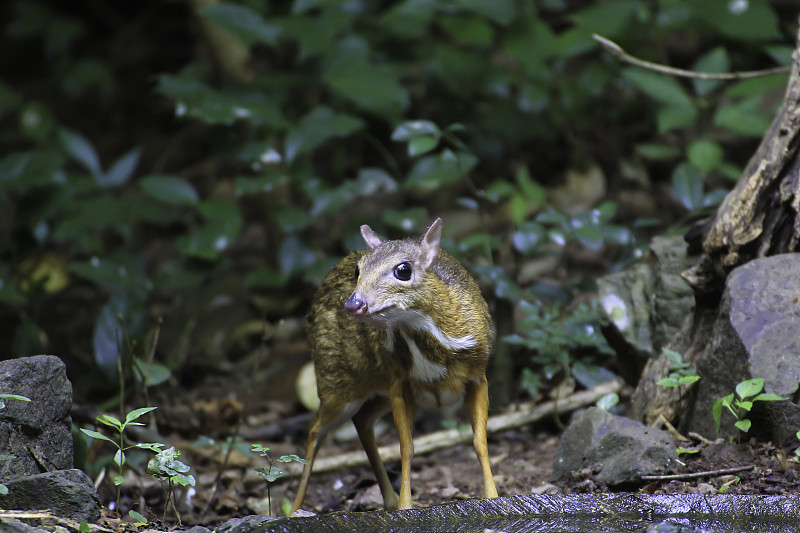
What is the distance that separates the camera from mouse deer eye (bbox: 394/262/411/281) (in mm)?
4168

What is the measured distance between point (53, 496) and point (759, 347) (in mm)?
3258

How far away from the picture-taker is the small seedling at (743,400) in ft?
12.9

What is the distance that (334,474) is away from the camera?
19.5ft

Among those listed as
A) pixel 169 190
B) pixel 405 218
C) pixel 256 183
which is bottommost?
pixel 169 190

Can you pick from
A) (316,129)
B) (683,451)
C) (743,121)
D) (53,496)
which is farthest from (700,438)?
(316,129)

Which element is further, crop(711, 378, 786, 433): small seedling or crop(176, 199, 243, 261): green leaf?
crop(176, 199, 243, 261): green leaf

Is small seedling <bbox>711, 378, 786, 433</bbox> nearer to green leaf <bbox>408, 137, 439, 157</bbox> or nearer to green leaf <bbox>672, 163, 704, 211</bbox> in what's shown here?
green leaf <bbox>672, 163, 704, 211</bbox>

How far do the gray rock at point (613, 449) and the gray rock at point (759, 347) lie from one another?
0.36 meters

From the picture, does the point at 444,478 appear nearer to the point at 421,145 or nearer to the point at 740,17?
the point at 421,145

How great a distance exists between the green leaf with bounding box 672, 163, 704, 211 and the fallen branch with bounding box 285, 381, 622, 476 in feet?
4.72

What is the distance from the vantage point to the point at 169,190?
7.08m

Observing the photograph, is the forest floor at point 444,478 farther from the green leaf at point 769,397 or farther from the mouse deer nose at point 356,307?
the mouse deer nose at point 356,307

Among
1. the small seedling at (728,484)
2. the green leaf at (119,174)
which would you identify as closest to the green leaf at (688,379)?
the small seedling at (728,484)

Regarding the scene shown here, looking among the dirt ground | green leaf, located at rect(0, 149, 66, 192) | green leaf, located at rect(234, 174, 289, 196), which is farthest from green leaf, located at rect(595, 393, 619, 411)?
green leaf, located at rect(0, 149, 66, 192)
